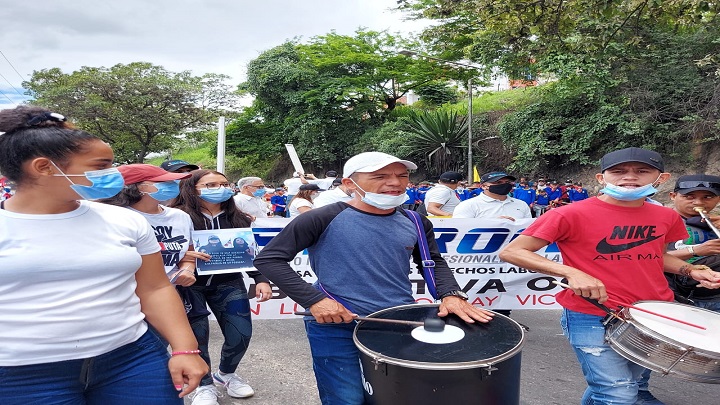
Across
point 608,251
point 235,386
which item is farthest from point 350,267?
point 235,386

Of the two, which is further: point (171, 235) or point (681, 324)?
point (171, 235)

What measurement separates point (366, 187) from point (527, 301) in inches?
141

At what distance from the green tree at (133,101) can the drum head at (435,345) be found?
112ft

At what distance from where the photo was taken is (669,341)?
7.18ft

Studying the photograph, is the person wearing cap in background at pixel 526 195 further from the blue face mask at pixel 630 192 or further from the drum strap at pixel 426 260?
the drum strap at pixel 426 260

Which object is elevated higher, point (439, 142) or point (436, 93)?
point (436, 93)

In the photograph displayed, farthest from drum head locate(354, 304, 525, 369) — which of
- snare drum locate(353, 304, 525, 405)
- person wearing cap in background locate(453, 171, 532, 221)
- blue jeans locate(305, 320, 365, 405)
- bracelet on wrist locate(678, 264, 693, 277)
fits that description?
person wearing cap in background locate(453, 171, 532, 221)

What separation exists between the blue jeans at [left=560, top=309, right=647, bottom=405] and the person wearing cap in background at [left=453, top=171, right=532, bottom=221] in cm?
301

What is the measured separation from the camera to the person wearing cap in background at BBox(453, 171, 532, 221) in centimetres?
570

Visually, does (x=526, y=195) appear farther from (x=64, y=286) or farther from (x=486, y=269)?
(x=64, y=286)

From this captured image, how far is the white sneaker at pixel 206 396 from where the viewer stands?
137 inches

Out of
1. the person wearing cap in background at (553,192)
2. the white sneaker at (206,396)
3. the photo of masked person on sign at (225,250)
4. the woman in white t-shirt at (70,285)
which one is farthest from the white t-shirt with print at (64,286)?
the person wearing cap in background at (553,192)

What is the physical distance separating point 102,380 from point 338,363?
1047 millimetres

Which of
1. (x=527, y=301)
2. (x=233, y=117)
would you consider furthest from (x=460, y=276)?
(x=233, y=117)
